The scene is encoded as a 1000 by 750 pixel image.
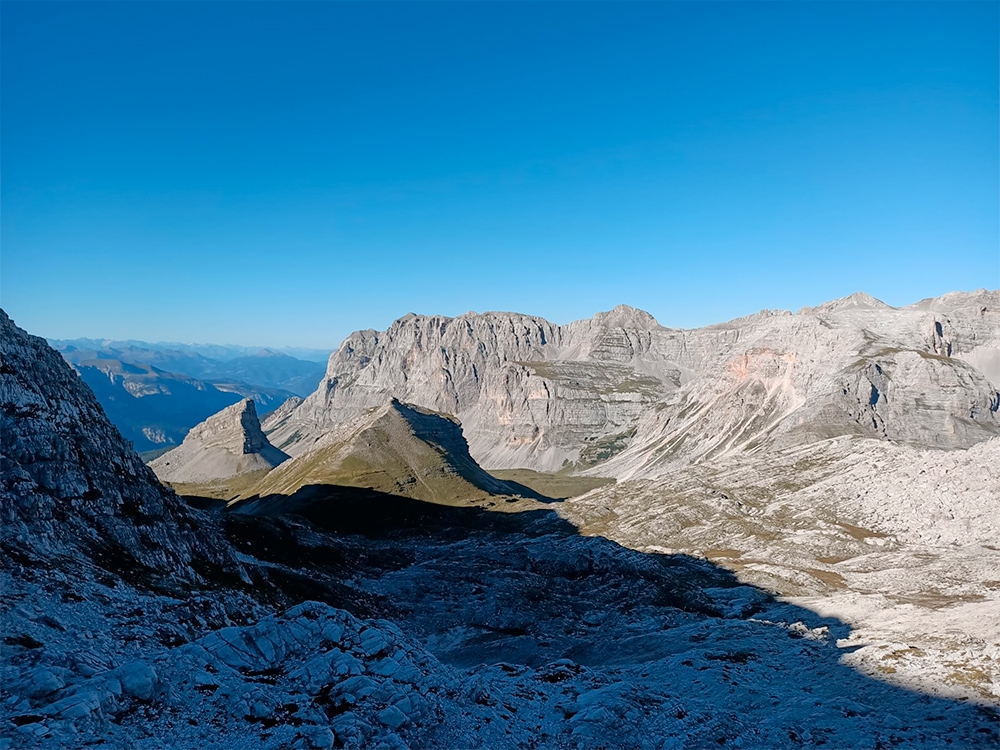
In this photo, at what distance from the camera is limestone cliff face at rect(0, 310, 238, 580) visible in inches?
1821

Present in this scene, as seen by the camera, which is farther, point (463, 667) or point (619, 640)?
point (619, 640)

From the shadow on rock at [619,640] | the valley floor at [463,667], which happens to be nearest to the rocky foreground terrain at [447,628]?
the valley floor at [463,667]

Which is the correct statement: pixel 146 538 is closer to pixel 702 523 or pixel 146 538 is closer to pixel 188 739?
pixel 188 739

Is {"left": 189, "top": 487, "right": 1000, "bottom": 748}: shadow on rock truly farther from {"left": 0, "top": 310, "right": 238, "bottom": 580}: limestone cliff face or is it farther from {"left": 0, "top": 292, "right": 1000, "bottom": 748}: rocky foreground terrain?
{"left": 0, "top": 310, "right": 238, "bottom": 580}: limestone cliff face

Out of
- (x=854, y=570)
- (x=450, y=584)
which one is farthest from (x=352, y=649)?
(x=854, y=570)

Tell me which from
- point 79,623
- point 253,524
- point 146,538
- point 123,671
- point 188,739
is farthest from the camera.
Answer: point 253,524

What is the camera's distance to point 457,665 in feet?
230

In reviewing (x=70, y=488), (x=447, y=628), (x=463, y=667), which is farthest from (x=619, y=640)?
(x=70, y=488)

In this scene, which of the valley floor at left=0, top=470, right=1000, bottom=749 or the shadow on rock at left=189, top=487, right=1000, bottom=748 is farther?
the shadow on rock at left=189, top=487, right=1000, bottom=748

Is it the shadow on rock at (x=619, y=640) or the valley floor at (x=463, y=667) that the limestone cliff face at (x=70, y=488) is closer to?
the valley floor at (x=463, y=667)

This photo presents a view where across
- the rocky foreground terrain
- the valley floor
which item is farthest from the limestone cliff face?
the valley floor

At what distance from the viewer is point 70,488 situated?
52.9 metres

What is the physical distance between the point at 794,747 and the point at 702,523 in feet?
382

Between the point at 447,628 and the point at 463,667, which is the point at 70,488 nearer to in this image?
the point at 463,667
